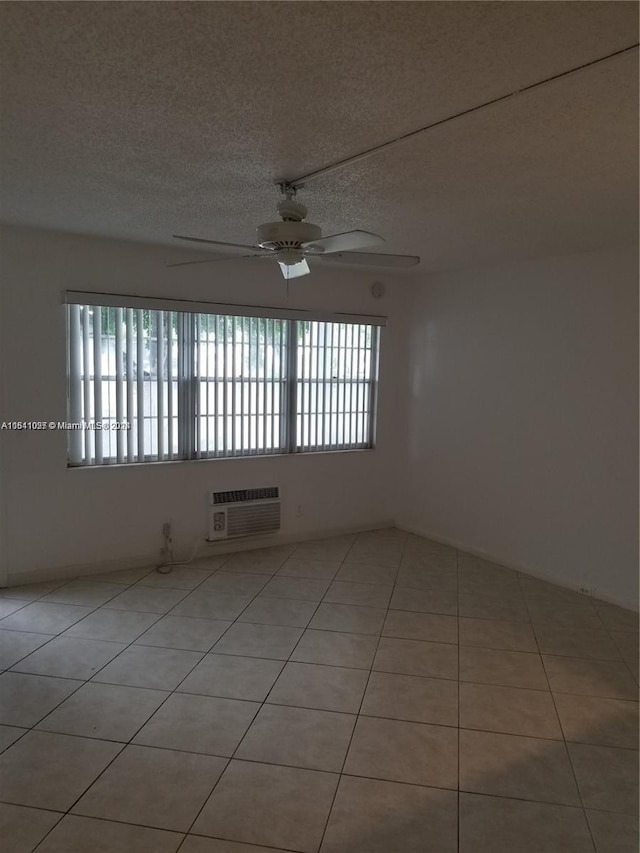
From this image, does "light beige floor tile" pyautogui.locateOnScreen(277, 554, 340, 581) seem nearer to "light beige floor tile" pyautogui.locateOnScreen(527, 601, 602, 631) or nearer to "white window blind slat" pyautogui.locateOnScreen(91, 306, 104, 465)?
"light beige floor tile" pyautogui.locateOnScreen(527, 601, 602, 631)

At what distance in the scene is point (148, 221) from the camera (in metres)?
3.54

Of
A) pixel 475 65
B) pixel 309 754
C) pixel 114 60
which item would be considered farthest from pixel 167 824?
pixel 475 65

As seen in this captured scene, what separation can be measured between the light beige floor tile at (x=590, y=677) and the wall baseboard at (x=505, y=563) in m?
0.86

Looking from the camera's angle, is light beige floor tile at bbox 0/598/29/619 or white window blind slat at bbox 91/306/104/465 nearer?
light beige floor tile at bbox 0/598/29/619

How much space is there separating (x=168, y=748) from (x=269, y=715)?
46cm

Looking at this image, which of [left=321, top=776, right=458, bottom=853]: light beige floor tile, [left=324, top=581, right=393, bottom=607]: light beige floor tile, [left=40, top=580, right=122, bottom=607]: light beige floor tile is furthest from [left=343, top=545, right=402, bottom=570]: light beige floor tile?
[left=321, top=776, right=458, bottom=853]: light beige floor tile

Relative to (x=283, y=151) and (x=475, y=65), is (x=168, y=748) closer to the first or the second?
(x=283, y=151)

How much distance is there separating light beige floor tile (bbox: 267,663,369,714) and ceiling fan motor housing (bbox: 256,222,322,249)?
2.13 m

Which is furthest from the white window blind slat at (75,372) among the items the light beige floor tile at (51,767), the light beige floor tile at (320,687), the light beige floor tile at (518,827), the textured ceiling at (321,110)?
the light beige floor tile at (518,827)

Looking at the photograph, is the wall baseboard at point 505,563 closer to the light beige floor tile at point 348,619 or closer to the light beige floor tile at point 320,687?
the light beige floor tile at point 348,619

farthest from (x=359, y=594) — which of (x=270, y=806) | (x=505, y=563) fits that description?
(x=270, y=806)

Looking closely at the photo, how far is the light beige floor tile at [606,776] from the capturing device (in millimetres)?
2080

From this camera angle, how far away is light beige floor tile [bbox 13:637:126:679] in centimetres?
288

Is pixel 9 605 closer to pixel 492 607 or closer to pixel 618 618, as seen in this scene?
pixel 492 607
